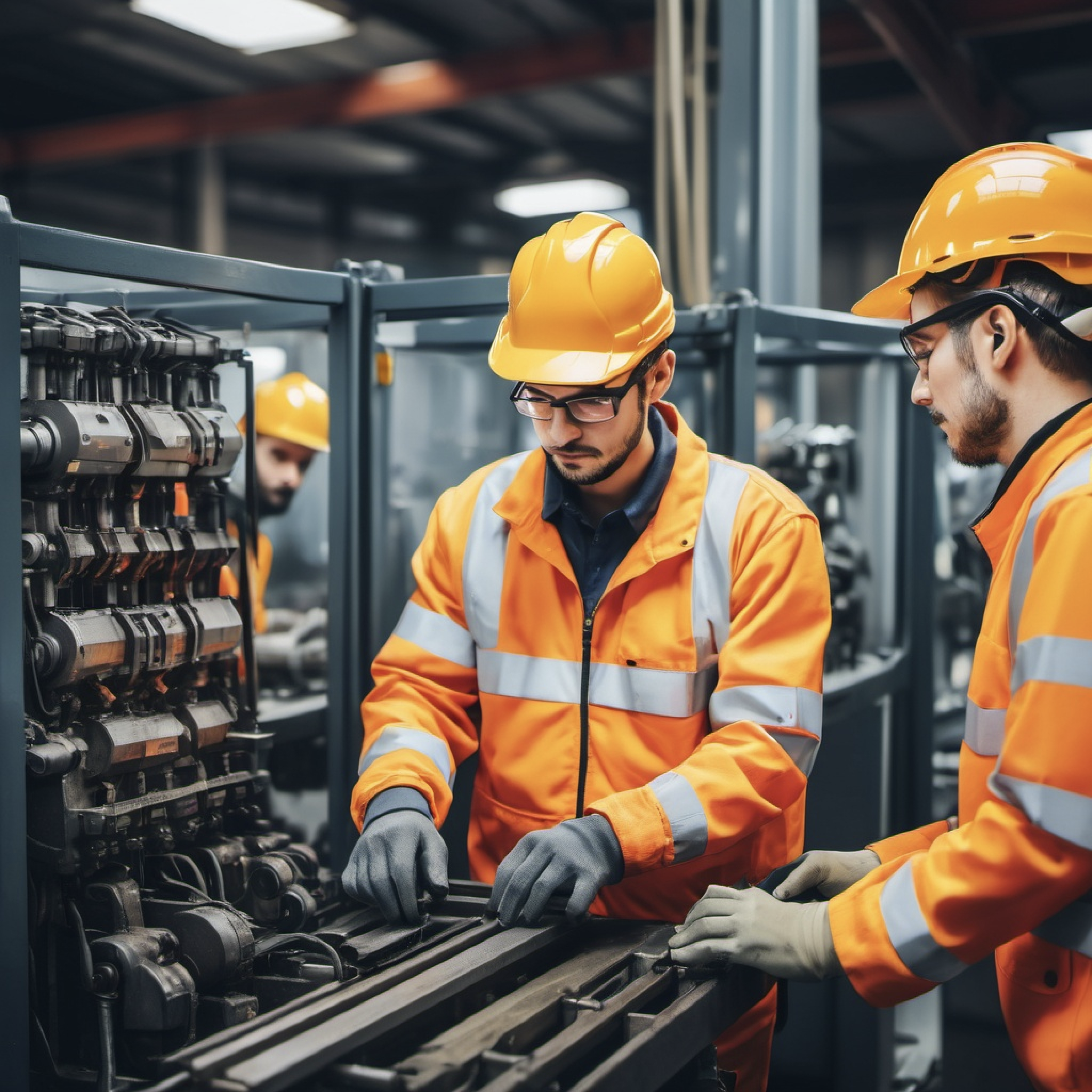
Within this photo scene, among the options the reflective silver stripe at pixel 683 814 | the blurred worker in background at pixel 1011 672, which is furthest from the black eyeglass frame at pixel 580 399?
the reflective silver stripe at pixel 683 814

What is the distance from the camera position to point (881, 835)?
9.79 feet

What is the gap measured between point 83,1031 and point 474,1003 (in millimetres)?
644

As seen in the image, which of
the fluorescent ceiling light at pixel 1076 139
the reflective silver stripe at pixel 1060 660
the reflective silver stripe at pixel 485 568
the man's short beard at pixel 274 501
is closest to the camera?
the reflective silver stripe at pixel 1060 660

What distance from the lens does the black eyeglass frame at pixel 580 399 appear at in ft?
5.92

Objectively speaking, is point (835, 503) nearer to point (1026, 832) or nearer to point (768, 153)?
point (768, 153)

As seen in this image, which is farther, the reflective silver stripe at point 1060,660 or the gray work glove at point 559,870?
the gray work glove at point 559,870

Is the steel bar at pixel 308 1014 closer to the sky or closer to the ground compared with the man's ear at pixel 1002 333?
closer to the ground

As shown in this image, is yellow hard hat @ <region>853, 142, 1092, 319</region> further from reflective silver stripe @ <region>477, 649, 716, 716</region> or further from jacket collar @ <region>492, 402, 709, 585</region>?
reflective silver stripe @ <region>477, 649, 716, 716</region>

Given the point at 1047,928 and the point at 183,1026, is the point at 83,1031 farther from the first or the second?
the point at 1047,928

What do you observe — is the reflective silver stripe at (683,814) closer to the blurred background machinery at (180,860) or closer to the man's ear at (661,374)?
the blurred background machinery at (180,860)

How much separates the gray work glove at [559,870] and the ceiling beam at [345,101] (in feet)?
18.9

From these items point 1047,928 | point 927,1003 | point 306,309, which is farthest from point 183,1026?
point 927,1003

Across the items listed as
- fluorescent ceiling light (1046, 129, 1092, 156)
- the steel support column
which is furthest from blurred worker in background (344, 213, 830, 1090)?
fluorescent ceiling light (1046, 129, 1092, 156)

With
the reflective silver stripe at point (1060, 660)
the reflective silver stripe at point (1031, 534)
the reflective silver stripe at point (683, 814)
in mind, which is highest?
the reflective silver stripe at point (1031, 534)
